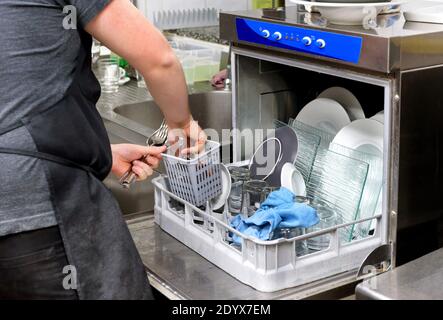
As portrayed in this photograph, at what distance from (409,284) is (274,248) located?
0.24m

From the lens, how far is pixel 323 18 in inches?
59.5

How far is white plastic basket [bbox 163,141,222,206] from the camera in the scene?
4.85 feet

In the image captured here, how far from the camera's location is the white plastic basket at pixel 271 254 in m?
1.30

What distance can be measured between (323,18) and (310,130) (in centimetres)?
32

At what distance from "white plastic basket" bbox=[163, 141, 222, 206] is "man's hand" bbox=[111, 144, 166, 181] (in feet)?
0.08

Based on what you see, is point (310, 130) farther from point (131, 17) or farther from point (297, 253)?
point (131, 17)

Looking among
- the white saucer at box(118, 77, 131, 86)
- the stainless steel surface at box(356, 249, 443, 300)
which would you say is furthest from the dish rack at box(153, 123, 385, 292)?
the white saucer at box(118, 77, 131, 86)

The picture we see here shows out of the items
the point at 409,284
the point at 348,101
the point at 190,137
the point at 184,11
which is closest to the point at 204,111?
the point at 184,11

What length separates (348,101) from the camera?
1.76 meters

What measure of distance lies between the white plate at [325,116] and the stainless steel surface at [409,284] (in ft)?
1.63

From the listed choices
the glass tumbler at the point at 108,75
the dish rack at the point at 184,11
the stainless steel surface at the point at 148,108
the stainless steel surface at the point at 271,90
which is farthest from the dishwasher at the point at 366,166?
the glass tumbler at the point at 108,75

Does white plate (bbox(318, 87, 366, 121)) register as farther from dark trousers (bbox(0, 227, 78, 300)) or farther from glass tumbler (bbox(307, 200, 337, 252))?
dark trousers (bbox(0, 227, 78, 300))

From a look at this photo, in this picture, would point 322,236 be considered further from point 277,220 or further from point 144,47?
point 144,47

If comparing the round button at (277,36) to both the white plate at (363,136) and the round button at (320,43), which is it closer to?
the round button at (320,43)
